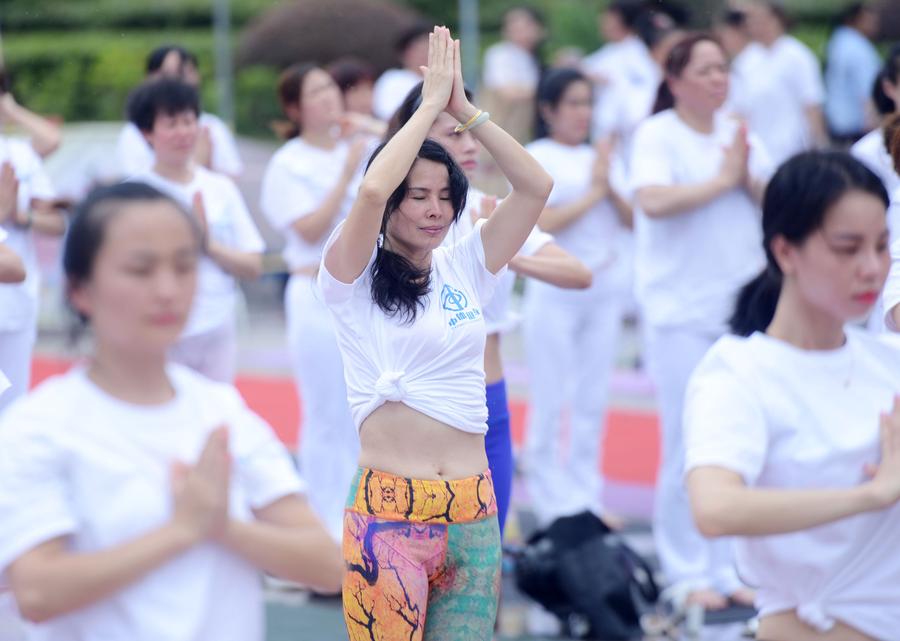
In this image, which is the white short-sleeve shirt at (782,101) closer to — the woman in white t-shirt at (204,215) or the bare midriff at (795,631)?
the woman in white t-shirt at (204,215)

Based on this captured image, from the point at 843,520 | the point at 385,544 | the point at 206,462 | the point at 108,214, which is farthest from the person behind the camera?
the point at 385,544

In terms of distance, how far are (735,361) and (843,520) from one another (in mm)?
363

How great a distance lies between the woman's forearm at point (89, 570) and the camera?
2348mm

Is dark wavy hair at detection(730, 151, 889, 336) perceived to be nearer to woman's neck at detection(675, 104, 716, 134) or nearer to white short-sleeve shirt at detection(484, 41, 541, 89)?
woman's neck at detection(675, 104, 716, 134)

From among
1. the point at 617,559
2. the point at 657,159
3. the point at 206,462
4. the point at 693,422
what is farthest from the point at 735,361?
the point at 657,159

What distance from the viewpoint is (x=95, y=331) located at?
2543mm

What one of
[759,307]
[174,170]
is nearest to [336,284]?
[759,307]

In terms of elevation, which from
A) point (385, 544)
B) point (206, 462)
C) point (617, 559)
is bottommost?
point (617, 559)

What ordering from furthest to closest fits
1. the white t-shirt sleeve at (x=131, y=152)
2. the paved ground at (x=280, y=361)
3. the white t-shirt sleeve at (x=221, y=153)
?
the white t-shirt sleeve at (x=221, y=153), the white t-shirt sleeve at (x=131, y=152), the paved ground at (x=280, y=361)

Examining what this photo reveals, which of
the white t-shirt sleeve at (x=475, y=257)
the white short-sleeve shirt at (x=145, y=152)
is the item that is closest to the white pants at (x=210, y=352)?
the white short-sleeve shirt at (x=145, y=152)

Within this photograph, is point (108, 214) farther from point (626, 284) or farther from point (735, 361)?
point (626, 284)

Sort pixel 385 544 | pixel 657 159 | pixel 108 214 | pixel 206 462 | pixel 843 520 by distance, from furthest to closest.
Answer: pixel 657 159
pixel 385 544
pixel 843 520
pixel 108 214
pixel 206 462

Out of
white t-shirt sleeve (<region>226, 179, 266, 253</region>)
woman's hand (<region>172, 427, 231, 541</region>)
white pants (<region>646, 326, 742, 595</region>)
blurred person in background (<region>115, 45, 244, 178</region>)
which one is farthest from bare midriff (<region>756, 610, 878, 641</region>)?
blurred person in background (<region>115, 45, 244, 178</region>)

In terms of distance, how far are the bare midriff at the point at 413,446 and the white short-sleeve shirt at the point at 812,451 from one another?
987mm
